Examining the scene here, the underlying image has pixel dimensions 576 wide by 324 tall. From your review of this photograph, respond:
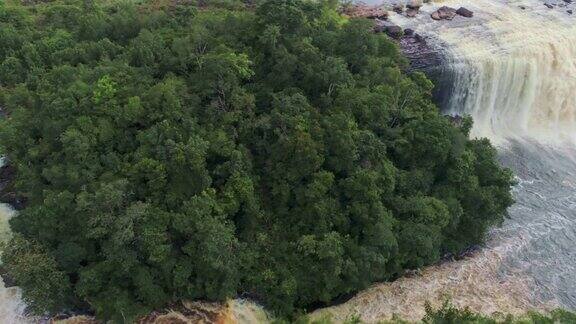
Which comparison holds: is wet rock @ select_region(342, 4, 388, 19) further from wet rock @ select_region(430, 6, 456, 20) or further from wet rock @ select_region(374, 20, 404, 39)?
wet rock @ select_region(430, 6, 456, 20)

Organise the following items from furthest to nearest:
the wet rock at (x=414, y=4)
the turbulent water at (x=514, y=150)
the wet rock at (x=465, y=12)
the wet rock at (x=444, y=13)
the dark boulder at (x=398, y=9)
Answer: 1. the wet rock at (x=414, y=4)
2. the dark boulder at (x=398, y=9)
3. the wet rock at (x=465, y=12)
4. the wet rock at (x=444, y=13)
5. the turbulent water at (x=514, y=150)

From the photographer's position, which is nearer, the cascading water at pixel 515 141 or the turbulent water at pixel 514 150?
the turbulent water at pixel 514 150

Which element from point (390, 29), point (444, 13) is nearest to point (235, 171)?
point (390, 29)

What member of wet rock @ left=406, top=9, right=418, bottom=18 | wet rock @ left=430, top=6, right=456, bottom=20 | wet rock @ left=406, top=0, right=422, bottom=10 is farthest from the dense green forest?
wet rock @ left=406, top=0, right=422, bottom=10

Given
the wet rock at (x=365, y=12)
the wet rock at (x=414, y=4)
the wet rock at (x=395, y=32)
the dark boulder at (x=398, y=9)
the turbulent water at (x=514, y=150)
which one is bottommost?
the turbulent water at (x=514, y=150)

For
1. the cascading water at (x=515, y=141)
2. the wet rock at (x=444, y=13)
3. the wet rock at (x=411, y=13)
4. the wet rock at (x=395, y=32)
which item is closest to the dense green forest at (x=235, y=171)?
the cascading water at (x=515, y=141)

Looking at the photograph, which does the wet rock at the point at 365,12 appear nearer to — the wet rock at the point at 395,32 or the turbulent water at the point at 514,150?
the turbulent water at the point at 514,150

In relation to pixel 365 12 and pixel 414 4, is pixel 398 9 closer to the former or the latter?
pixel 414 4
